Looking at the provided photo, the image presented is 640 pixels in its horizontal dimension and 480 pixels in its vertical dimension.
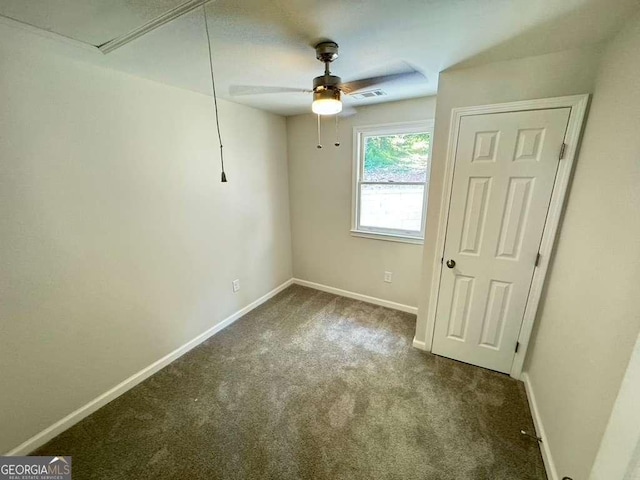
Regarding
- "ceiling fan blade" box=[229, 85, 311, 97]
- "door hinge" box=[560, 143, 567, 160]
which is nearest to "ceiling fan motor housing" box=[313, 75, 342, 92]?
"ceiling fan blade" box=[229, 85, 311, 97]

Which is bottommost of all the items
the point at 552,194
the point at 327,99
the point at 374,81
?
the point at 552,194

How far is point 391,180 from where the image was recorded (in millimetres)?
2770

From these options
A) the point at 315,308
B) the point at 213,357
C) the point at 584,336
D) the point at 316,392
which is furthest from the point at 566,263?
the point at 213,357

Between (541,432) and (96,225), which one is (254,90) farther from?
(541,432)

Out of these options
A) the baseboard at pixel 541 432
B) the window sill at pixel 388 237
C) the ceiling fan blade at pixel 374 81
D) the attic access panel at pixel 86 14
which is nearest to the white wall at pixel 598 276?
the baseboard at pixel 541 432

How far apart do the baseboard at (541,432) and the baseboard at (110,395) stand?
2607 mm

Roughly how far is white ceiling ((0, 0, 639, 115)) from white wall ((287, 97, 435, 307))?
1119 mm

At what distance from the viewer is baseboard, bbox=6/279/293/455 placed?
4.88 ft

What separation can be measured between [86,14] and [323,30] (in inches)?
Answer: 40.5

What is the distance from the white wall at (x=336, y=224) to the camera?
2.80m

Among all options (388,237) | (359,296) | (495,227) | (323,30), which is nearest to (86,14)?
(323,30)

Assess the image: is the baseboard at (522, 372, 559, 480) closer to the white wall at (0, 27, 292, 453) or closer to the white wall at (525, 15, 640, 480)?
the white wall at (525, 15, 640, 480)

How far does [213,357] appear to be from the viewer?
2246mm

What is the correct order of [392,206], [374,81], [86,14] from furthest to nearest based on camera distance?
[392,206] → [374,81] → [86,14]
